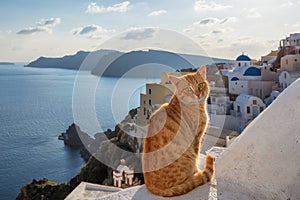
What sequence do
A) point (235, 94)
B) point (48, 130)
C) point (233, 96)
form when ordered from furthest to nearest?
point (48, 130)
point (235, 94)
point (233, 96)

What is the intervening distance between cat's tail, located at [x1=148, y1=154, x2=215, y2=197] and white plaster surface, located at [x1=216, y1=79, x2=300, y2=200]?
0.41ft

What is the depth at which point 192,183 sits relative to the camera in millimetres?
1934

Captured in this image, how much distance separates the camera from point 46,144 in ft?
96.8

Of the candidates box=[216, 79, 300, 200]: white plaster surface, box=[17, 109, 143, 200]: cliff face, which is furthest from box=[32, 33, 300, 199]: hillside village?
box=[216, 79, 300, 200]: white plaster surface

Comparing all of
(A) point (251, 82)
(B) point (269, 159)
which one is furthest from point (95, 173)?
(B) point (269, 159)

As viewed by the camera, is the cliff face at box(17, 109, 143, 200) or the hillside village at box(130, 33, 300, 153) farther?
the hillside village at box(130, 33, 300, 153)

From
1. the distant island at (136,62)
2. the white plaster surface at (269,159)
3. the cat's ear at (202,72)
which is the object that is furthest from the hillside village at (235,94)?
the cat's ear at (202,72)

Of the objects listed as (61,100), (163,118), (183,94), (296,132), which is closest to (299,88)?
(296,132)

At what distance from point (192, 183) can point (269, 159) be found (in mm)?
577

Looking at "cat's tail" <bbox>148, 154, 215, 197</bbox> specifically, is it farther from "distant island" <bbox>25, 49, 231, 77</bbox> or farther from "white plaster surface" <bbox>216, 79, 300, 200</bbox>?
"distant island" <bbox>25, 49, 231, 77</bbox>

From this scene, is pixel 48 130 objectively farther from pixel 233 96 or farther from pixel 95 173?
pixel 233 96

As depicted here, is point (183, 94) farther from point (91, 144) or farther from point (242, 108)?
point (91, 144)

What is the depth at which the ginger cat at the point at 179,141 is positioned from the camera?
1.89m

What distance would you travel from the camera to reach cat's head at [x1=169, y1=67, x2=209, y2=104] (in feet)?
6.33
